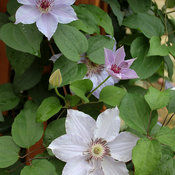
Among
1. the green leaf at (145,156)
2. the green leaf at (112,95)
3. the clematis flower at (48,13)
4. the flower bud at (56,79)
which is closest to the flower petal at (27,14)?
the clematis flower at (48,13)

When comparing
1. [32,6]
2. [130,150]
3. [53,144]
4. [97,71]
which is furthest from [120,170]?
[32,6]

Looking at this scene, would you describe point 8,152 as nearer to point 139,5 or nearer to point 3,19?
point 3,19

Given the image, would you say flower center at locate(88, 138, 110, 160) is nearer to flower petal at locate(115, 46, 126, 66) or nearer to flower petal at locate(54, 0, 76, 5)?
flower petal at locate(115, 46, 126, 66)

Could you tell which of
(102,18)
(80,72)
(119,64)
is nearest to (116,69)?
(119,64)

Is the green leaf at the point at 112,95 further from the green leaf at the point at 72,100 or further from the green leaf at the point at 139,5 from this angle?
the green leaf at the point at 139,5

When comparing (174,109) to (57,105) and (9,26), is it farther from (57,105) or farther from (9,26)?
(9,26)

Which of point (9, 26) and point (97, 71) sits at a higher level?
point (9, 26)

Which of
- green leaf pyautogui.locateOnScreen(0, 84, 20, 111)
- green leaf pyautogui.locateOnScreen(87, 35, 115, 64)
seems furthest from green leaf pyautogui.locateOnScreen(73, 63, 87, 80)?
green leaf pyautogui.locateOnScreen(0, 84, 20, 111)
